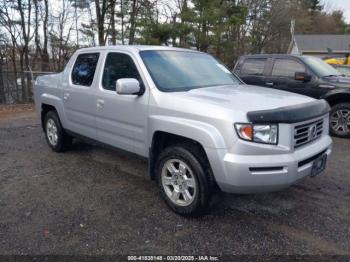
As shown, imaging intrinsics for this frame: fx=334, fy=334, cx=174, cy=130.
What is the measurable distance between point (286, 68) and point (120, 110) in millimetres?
5284

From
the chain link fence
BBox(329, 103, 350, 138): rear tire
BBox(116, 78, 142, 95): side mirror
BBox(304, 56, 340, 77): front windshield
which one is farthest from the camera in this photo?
the chain link fence

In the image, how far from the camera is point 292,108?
317 cm

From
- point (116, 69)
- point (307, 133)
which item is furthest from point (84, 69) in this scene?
point (307, 133)

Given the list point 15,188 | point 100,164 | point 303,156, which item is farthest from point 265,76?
point 15,188

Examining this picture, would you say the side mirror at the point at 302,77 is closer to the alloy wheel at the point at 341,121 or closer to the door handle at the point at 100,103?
the alloy wheel at the point at 341,121

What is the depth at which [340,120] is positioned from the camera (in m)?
7.36

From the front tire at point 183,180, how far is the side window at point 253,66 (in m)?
5.55

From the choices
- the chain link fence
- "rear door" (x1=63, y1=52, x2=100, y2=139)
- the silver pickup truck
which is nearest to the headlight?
the silver pickup truck

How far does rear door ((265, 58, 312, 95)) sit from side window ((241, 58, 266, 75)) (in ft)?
0.97

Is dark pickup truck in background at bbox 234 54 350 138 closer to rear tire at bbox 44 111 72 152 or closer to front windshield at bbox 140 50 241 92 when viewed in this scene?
front windshield at bbox 140 50 241 92

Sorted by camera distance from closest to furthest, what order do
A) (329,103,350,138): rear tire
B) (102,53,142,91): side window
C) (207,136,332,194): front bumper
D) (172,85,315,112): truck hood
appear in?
(207,136,332,194): front bumper
(172,85,315,112): truck hood
(102,53,142,91): side window
(329,103,350,138): rear tire

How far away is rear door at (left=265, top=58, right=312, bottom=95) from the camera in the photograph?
771 cm

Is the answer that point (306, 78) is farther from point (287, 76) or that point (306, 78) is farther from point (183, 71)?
point (183, 71)

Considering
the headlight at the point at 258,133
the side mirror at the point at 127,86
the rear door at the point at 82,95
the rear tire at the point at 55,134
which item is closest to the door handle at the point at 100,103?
the rear door at the point at 82,95
